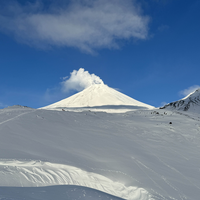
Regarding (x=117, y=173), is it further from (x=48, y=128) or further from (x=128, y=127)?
(x=128, y=127)

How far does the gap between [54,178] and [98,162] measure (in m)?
1.22

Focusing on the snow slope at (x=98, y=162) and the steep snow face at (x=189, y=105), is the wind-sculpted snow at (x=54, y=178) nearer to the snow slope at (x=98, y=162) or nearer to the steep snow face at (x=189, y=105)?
the snow slope at (x=98, y=162)

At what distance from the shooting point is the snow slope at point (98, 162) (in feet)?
13.5

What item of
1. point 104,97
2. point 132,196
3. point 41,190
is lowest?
point 132,196

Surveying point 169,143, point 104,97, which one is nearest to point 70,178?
point 169,143

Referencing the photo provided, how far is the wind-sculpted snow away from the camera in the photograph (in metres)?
3.94

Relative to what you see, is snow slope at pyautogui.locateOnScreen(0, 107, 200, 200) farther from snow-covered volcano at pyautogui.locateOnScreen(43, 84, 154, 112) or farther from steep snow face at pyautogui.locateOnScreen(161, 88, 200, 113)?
snow-covered volcano at pyautogui.locateOnScreen(43, 84, 154, 112)

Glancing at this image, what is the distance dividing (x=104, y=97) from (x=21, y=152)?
190 feet

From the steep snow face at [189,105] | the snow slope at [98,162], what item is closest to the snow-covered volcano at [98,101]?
the steep snow face at [189,105]

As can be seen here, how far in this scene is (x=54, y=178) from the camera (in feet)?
13.8

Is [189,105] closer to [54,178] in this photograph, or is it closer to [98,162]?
[98,162]

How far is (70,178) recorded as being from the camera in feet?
14.0

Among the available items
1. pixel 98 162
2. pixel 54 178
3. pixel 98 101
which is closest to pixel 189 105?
pixel 98 162

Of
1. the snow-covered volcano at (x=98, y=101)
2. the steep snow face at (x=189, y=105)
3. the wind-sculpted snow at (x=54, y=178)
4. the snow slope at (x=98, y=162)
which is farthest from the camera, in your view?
the snow-covered volcano at (x=98, y=101)
